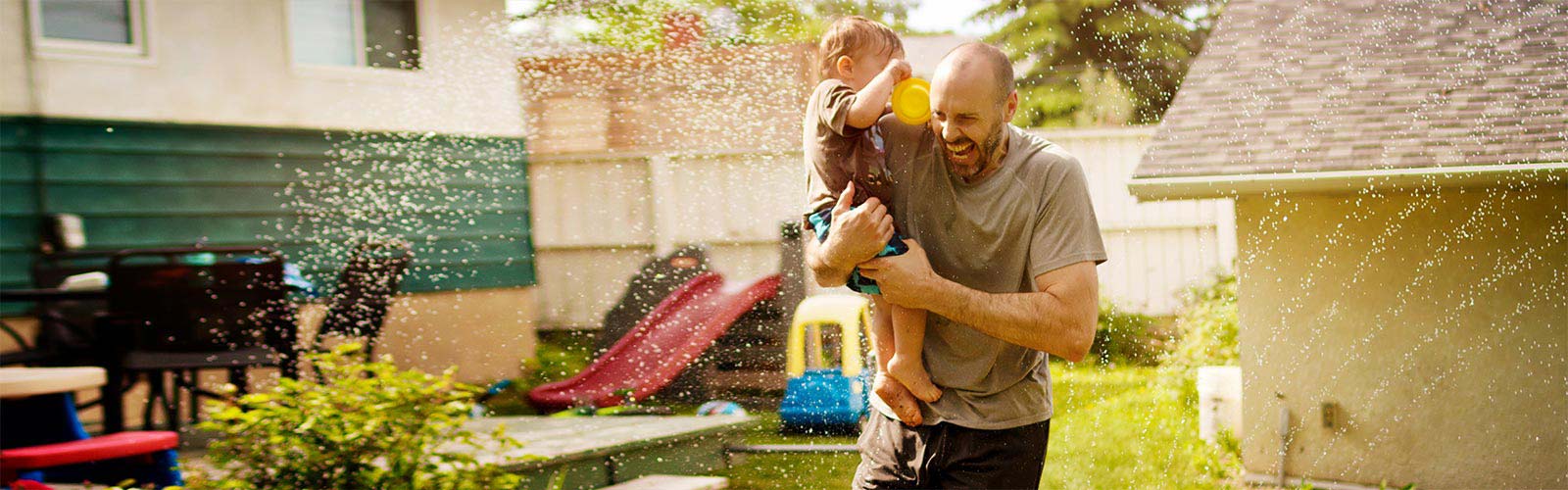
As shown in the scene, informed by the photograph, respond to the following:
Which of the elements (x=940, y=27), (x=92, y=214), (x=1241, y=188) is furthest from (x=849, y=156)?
(x=940, y=27)

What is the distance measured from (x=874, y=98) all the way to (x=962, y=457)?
0.52 meters

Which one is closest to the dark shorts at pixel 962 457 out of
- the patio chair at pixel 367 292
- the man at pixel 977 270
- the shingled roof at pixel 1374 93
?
the man at pixel 977 270

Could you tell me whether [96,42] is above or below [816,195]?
above

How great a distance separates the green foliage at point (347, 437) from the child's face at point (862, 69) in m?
1.43

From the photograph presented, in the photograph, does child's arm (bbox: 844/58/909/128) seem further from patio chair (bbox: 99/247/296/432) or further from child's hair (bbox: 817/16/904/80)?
patio chair (bbox: 99/247/296/432)

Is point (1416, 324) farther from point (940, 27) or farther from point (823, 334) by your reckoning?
point (940, 27)

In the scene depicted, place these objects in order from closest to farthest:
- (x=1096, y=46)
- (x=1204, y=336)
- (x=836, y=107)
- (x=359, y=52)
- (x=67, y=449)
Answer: (x=836, y=107) < (x=67, y=449) < (x=359, y=52) < (x=1204, y=336) < (x=1096, y=46)

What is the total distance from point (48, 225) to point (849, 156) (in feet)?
12.1

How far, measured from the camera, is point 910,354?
1.69 metres

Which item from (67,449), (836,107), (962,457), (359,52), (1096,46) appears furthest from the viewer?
(1096,46)

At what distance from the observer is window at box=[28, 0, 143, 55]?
418cm

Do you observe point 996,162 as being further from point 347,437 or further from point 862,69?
point 347,437

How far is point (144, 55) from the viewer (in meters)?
4.42

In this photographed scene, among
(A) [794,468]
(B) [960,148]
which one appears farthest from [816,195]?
(A) [794,468]
